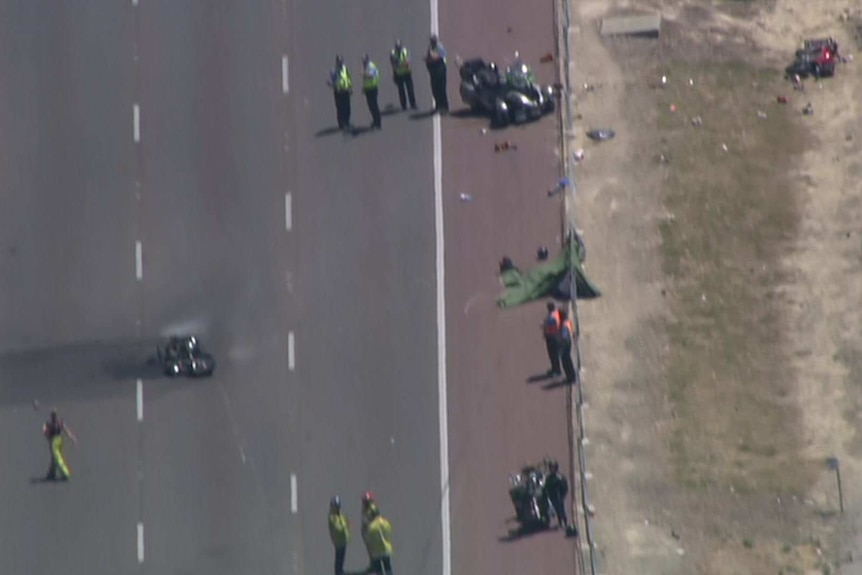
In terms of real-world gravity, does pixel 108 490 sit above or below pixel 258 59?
below

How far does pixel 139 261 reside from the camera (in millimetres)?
42719

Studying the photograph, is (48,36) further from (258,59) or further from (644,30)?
(644,30)

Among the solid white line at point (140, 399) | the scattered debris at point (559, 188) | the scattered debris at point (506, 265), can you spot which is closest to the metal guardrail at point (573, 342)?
the scattered debris at point (559, 188)

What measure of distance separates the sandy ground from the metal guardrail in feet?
0.56

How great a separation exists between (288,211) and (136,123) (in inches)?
154

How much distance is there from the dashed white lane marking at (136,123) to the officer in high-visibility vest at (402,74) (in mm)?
5305

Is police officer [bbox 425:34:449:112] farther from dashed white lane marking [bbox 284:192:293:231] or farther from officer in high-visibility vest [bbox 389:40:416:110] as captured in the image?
dashed white lane marking [bbox 284:192:293:231]

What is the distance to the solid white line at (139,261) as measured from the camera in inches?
1677

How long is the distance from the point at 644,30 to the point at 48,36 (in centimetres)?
1247

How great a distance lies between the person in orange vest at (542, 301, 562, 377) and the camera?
39.7 metres

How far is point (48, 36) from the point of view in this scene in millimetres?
45062

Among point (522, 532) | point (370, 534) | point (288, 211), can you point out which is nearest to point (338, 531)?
point (370, 534)

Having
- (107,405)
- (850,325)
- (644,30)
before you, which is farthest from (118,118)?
(850,325)

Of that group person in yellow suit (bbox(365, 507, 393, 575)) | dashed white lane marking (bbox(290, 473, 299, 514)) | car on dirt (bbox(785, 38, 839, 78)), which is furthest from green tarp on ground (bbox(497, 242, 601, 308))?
car on dirt (bbox(785, 38, 839, 78))
